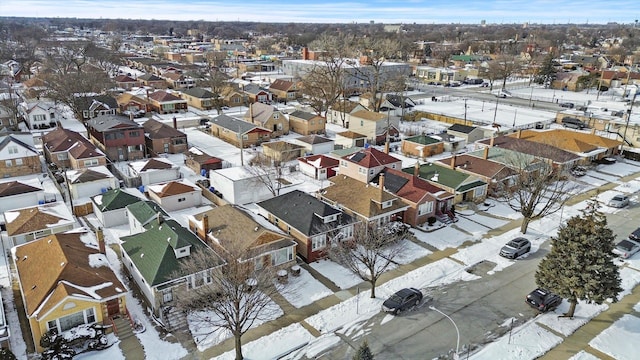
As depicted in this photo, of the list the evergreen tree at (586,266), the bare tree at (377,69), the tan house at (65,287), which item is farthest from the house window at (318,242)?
the bare tree at (377,69)

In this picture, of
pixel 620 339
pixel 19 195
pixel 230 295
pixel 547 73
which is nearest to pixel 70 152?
pixel 19 195

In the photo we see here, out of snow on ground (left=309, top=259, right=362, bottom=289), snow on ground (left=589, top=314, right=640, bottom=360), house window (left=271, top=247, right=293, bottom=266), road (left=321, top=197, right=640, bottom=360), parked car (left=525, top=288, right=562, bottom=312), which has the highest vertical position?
house window (left=271, top=247, right=293, bottom=266)

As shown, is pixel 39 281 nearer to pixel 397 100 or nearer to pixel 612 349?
pixel 612 349

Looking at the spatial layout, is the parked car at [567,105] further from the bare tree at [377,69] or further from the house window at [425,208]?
the house window at [425,208]

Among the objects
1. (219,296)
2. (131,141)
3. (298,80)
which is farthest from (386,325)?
(298,80)

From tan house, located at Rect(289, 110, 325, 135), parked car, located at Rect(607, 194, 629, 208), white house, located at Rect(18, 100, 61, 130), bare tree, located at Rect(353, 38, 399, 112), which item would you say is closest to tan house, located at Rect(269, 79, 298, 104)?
bare tree, located at Rect(353, 38, 399, 112)

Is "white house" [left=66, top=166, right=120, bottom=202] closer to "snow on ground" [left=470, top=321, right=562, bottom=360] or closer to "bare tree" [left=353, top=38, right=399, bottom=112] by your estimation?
"snow on ground" [left=470, top=321, right=562, bottom=360]

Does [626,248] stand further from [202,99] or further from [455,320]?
[202,99]
